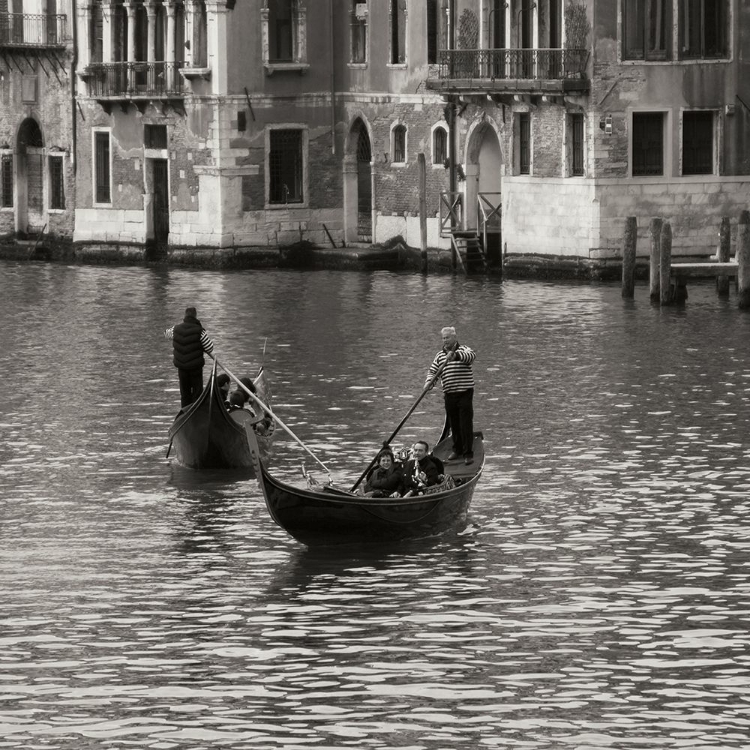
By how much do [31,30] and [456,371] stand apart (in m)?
35.0

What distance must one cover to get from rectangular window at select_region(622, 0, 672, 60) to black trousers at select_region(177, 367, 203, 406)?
2083 cm

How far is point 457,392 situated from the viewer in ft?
80.3

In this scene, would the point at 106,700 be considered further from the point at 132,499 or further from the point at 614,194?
the point at 614,194

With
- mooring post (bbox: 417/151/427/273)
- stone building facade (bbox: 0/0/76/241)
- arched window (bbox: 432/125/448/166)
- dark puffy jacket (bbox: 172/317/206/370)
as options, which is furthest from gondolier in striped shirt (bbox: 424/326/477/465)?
stone building facade (bbox: 0/0/76/241)

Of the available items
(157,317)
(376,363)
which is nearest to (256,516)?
(376,363)

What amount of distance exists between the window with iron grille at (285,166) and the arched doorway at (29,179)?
761 centimetres

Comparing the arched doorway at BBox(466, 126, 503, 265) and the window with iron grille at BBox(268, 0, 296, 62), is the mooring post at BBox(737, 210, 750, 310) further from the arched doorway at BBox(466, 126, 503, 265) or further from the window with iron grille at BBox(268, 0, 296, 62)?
the window with iron grille at BBox(268, 0, 296, 62)

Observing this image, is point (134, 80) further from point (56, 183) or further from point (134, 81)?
point (56, 183)

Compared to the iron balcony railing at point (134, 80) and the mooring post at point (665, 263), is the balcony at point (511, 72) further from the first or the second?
the iron balcony railing at point (134, 80)

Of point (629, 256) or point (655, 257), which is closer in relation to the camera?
point (655, 257)

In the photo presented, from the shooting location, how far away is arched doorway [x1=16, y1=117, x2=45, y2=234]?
191ft

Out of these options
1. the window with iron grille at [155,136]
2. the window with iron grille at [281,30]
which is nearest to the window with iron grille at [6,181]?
the window with iron grille at [155,136]

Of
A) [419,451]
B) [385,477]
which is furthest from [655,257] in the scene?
[385,477]

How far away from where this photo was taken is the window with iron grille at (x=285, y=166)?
175 feet
